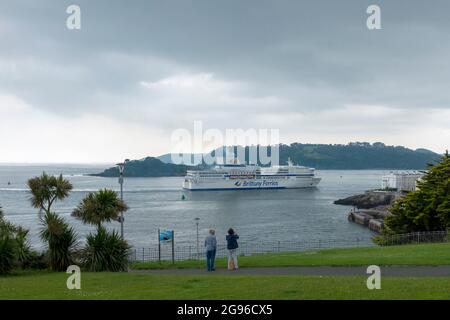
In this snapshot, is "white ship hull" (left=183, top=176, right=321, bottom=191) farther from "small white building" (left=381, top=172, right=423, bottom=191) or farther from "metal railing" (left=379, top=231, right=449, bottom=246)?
"metal railing" (left=379, top=231, right=449, bottom=246)

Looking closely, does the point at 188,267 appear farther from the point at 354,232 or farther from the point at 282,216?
the point at 282,216

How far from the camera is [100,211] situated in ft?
53.7

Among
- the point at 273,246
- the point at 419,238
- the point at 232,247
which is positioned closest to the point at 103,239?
the point at 232,247

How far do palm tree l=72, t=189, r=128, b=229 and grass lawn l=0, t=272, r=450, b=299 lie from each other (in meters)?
4.56

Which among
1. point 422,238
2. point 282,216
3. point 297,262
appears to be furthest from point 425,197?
point 282,216

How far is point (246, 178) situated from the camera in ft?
427

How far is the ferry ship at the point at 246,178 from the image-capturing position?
12688cm

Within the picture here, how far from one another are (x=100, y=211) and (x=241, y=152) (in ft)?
476

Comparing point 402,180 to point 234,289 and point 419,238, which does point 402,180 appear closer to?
point 419,238

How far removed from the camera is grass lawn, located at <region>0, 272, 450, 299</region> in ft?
28.2

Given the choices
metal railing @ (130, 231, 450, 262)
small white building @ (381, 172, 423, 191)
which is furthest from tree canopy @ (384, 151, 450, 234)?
small white building @ (381, 172, 423, 191)

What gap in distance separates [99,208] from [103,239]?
1.25 m
